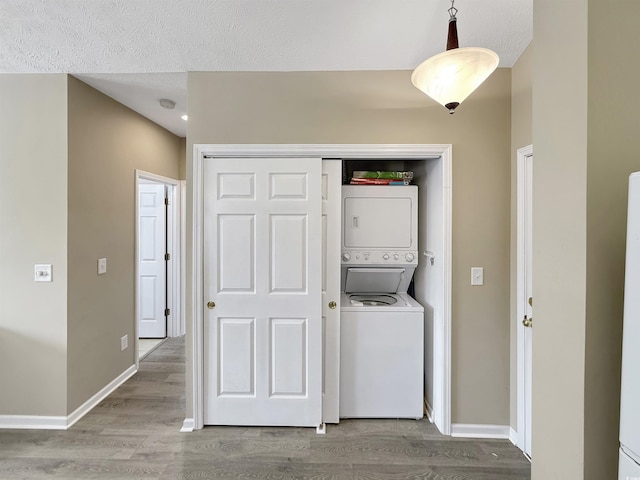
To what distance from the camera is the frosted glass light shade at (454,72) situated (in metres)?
1.28

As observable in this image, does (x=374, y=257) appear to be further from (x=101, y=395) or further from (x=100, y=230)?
(x=101, y=395)

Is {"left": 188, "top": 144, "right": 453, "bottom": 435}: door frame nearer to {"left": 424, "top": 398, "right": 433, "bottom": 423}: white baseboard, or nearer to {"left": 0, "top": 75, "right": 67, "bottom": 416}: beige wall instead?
{"left": 424, "top": 398, "right": 433, "bottom": 423}: white baseboard

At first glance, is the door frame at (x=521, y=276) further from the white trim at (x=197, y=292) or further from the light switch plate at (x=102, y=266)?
the light switch plate at (x=102, y=266)

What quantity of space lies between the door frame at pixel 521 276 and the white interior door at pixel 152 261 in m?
3.85

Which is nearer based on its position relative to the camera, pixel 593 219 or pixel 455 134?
pixel 593 219

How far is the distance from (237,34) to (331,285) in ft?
5.55

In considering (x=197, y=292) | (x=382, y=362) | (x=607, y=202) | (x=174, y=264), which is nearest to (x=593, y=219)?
(x=607, y=202)

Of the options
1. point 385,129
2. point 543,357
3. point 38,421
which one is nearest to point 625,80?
point 543,357

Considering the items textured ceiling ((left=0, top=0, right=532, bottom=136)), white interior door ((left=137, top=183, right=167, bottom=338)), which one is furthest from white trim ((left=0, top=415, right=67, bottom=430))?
textured ceiling ((left=0, top=0, right=532, bottom=136))

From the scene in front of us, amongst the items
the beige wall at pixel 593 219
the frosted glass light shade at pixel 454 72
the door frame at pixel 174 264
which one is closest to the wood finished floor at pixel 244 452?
the beige wall at pixel 593 219

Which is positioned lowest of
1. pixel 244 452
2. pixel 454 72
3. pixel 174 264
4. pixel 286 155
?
pixel 244 452

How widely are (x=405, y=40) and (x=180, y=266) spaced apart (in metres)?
3.50

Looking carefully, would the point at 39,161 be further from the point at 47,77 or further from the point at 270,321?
the point at 270,321

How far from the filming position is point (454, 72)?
1348mm
